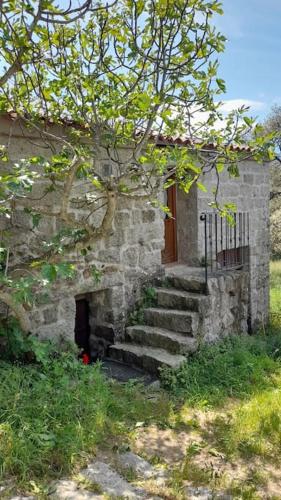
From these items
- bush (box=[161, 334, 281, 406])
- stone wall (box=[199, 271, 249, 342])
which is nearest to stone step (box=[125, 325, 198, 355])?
bush (box=[161, 334, 281, 406])

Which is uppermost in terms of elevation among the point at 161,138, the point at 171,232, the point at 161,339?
the point at 161,138

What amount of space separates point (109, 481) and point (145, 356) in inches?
90.4

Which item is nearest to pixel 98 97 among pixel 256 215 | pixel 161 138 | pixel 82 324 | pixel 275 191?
pixel 161 138

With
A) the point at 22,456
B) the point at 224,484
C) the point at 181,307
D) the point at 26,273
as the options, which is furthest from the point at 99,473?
the point at 181,307

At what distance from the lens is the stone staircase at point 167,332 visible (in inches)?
199

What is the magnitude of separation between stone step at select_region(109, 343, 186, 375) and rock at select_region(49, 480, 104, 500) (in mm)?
2313

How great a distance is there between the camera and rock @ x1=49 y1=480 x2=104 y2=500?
2.50 m

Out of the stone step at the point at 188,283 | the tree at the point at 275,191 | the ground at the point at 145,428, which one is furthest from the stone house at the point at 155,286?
the tree at the point at 275,191

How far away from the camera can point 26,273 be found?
4.22 m

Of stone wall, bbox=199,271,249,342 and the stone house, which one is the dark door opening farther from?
stone wall, bbox=199,271,249,342

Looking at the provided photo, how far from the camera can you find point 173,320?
18.0ft

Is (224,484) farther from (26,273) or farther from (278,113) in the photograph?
(278,113)

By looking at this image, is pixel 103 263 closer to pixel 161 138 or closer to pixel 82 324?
pixel 82 324

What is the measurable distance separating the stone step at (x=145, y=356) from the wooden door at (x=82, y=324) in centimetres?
52
